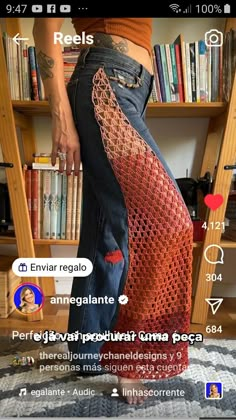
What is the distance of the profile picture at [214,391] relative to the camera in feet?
2.04

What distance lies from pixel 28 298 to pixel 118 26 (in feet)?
1.49

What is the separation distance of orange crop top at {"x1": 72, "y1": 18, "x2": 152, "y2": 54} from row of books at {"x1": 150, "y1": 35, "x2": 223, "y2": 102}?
19cm

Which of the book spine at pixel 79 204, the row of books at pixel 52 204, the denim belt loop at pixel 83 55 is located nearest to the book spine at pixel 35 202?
the row of books at pixel 52 204

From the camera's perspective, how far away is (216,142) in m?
0.99

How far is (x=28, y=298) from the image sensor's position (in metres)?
0.67

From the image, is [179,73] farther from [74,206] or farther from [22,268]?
[22,268]

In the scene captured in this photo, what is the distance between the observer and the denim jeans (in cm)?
65

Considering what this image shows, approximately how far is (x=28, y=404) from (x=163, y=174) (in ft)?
1.35

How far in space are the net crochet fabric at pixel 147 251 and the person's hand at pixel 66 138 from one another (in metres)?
0.05

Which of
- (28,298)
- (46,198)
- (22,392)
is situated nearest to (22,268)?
(28,298)

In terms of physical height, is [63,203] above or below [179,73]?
below
